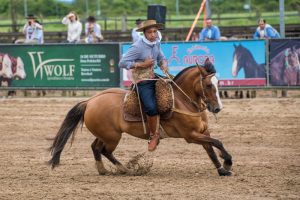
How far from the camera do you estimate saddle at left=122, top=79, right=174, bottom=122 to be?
409 inches

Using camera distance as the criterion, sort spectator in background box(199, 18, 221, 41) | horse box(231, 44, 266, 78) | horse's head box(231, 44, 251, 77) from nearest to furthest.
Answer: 1. horse box(231, 44, 266, 78)
2. horse's head box(231, 44, 251, 77)
3. spectator in background box(199, 18, 221, 41)

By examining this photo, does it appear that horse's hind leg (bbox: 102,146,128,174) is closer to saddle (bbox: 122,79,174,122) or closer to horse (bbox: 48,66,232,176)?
horse (bbox: 48,66,232,176)

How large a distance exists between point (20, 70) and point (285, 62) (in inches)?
285

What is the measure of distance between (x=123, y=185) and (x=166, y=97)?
1.43 meters

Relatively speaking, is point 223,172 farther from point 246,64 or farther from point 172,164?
point 246,64

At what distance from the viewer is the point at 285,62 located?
752 inches

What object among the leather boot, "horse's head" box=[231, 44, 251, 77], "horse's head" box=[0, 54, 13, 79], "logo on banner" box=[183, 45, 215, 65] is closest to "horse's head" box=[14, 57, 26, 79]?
"horse's head" box=[0, 54, 13, 79]

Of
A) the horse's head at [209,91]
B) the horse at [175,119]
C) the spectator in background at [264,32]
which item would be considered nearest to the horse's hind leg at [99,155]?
the horse at [175,119]

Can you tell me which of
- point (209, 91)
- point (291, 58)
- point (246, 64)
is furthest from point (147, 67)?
point (246, 64)

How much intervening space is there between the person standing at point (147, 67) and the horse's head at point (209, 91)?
55 cm

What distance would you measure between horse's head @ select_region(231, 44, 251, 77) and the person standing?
9254 mm

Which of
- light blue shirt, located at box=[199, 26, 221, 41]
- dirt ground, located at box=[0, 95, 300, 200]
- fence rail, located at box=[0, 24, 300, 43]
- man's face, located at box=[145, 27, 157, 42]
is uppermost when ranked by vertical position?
man's face, located at box=[145, 27, 157, 42]

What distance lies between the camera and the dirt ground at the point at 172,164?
9.04m

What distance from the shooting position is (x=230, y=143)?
13.5 meters
